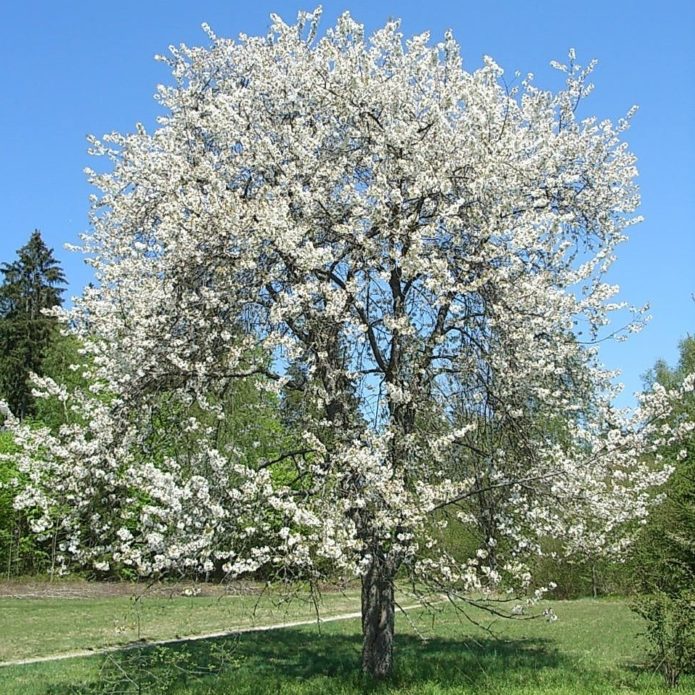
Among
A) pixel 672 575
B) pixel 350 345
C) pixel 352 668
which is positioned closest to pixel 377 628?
pixel 352 668

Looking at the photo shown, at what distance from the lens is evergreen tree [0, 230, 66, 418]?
127ft

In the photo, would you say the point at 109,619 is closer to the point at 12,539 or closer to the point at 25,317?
the point at 12,539

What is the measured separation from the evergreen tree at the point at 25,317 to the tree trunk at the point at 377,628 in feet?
105

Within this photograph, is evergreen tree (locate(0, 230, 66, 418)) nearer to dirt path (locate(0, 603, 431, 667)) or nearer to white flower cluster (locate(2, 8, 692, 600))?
dirt path (locate(0, 603, 431, 667))

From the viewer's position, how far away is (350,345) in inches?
328

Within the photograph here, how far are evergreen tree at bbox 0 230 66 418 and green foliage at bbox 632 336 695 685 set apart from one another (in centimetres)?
3236

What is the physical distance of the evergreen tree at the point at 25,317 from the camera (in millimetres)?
38844

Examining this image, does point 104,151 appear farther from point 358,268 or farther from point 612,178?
point 612,178

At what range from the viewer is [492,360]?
814 cm

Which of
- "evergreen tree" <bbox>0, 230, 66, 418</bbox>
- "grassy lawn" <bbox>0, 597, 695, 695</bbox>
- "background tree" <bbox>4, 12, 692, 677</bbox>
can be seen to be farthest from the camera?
"evergreen tree" <bbox>0, 230, 66, 418</bbox>

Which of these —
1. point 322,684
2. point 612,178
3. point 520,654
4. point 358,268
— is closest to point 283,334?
point 358,268

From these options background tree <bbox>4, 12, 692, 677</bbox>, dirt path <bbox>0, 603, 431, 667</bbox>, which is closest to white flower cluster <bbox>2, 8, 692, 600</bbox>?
background tree <bbox>4, 12, 692, 677</bbox>

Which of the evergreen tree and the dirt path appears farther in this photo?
the evergreen tree

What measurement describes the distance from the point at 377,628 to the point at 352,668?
1300 mm
